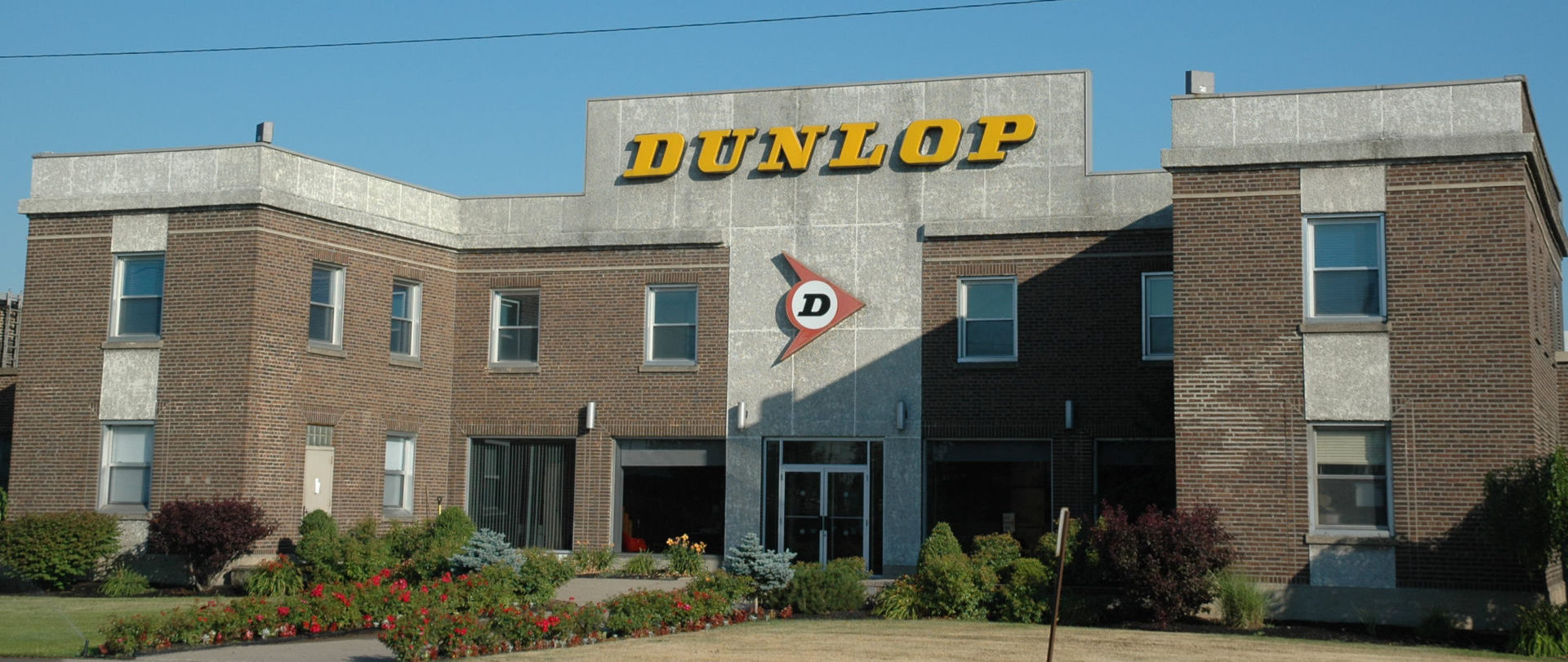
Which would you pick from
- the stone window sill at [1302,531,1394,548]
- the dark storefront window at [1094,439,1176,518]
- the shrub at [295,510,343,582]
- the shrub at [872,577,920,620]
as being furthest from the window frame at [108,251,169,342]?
the stone window sill at [1302,531,1394,548]

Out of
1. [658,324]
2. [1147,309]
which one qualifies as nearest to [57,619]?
[658,324]

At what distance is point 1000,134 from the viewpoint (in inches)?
1093

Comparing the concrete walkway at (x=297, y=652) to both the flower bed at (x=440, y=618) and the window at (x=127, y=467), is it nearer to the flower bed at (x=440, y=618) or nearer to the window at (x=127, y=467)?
the flower bed at (x=440, y=618)

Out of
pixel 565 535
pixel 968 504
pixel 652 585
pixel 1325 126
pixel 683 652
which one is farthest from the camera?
pixel 565 535

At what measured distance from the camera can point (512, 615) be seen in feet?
57.7

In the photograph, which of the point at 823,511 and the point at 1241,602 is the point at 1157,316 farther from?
the point at 1241,602

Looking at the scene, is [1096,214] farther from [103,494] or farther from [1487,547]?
[103,494]

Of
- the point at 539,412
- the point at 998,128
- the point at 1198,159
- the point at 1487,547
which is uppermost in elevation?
the point at 998,128

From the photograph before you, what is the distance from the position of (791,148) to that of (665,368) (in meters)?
4.82

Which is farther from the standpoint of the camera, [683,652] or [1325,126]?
[1325,126]

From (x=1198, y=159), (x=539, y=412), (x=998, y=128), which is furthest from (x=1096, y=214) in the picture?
(x=539, y=412)

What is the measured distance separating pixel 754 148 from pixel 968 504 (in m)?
7.83

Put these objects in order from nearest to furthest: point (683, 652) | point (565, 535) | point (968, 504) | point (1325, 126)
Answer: point (683, 652) < point (1325, 126) < point (968, 504) < point (565, 535)

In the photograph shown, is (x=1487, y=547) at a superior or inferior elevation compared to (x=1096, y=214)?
inferior
